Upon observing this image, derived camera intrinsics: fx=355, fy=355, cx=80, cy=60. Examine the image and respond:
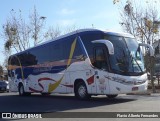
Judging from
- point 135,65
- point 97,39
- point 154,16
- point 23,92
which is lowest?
point 23,92

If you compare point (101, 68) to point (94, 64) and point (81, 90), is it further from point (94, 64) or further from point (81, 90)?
point (81, 90)

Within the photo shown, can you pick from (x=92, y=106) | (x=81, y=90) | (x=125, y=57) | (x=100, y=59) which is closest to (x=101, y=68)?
(x=100, y=59)

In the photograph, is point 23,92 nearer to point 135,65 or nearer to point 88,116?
point 135,65

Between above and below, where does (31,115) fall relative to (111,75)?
below

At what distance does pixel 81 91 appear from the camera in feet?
61.3

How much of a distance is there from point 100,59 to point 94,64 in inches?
19.5

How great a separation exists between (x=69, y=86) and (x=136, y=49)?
4.41 meters

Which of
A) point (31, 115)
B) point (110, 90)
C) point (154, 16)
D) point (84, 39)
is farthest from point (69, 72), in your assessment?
point (154, 16)

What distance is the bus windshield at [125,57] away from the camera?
16.8m

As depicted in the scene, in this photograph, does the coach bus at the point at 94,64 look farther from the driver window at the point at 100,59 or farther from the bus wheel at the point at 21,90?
the bus wheel at the point at 21,90

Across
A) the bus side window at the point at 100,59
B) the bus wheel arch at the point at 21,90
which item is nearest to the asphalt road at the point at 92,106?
the bus side window at the point at 100,59

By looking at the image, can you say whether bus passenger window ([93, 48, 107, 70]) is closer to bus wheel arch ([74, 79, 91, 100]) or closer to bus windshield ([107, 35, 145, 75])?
bus windshield ([107, 35, 145, 75])

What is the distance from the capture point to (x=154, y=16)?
31281mm

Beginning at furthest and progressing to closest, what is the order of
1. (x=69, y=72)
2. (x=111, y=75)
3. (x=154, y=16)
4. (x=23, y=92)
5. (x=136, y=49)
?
1. (x=154, y=16)
2. (x=23, y=92)
3. (x=69, y=72)
4. (x=136, y=49)
5. (x=111, y=75)
